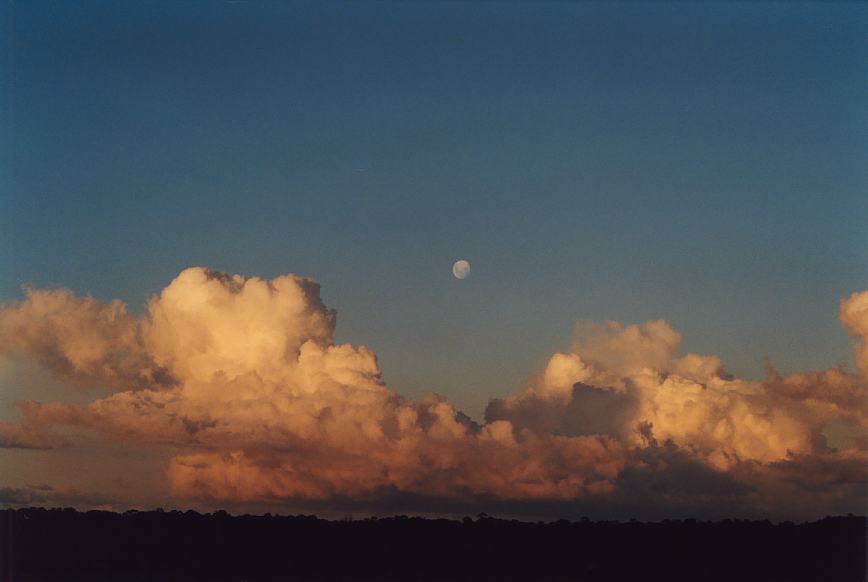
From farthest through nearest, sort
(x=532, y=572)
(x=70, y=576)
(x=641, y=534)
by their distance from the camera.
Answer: (x=641, y=534) < (x=532, y=572) < (x=70, y=576)

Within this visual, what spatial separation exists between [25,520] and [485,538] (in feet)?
228

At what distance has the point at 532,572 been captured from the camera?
182750 millimetres

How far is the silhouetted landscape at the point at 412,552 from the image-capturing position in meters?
176

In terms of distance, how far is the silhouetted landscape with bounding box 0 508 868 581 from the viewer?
176500 mm

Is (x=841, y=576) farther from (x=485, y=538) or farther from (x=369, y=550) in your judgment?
(x=369, y=550)

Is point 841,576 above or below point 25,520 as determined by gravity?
below

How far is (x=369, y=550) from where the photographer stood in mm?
192125

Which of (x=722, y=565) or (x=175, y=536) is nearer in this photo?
(x=722, y=565)

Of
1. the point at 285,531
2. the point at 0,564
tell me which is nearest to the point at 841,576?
the point at 285,531

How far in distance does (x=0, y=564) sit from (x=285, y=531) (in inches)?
2200

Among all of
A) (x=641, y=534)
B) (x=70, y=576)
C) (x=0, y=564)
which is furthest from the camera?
(x=641, y=534)

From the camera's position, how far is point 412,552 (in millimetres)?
191375

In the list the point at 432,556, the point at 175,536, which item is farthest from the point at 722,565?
the point at 175,536

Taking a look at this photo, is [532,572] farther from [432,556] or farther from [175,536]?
[175,536]
